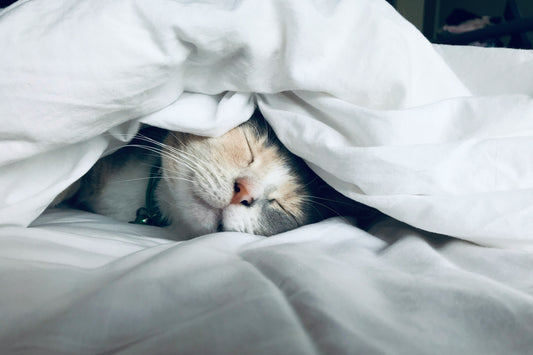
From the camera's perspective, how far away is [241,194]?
0.83 meters

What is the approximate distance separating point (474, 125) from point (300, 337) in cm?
52

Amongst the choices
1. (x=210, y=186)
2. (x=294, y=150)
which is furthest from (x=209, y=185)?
(x=294, y=150)

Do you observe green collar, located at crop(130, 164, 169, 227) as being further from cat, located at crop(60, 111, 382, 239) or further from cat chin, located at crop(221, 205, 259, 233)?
cat chin, located at crop(221, 205, 259, 233)

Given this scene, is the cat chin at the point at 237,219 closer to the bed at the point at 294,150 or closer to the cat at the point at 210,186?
the cat at the point at 210,186

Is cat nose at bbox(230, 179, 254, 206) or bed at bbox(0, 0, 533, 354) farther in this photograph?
cat nose at bbox(230, 179, 254, 206)

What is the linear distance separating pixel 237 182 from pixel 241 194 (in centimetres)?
3

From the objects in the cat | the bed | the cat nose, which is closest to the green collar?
the cat

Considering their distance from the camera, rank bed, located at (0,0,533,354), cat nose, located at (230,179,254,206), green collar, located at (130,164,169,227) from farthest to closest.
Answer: green collar, located at (130,164,169,227), cat nose, located at (230,179,254,206), bed, located at (0,0,533,354)

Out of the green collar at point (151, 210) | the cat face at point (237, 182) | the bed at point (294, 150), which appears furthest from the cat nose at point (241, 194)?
the green collar at point (151, 210)

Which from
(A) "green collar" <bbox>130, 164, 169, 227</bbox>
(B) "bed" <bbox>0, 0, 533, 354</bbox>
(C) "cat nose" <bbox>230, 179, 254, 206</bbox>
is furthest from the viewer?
(A) "green collar" <bbox>130, 164, 169, 227</bbox>

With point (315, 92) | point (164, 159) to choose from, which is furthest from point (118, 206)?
point (315, 92)

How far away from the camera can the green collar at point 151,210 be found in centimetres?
100

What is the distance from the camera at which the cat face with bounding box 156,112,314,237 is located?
32.9 inches

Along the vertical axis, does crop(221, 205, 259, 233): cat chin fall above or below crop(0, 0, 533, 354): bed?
below
